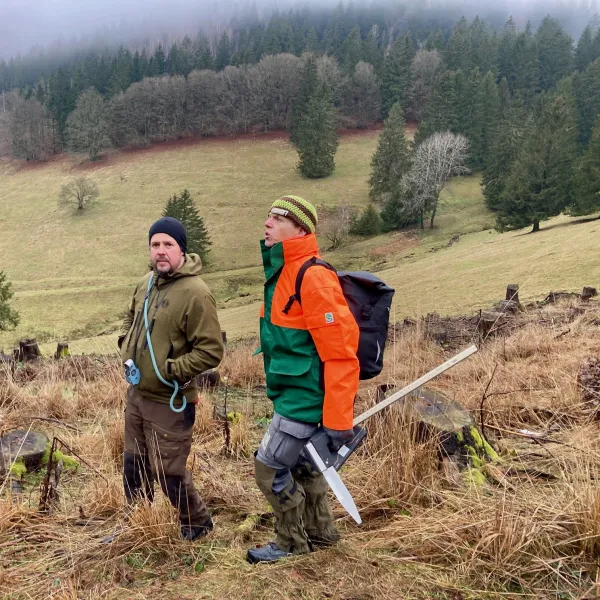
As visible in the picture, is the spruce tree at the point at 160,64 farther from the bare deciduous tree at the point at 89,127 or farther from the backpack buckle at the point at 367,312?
the backpack buckle at the point at 367,312

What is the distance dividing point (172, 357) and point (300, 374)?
898 millimetres

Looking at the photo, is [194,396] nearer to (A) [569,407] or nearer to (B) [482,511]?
(B) [482,511]

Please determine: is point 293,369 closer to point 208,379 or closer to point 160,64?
point 208,379

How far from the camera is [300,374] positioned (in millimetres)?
2289

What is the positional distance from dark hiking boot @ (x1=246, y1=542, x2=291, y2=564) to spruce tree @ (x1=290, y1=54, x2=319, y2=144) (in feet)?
218

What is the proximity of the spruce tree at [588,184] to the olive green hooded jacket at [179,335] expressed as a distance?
34.0 m

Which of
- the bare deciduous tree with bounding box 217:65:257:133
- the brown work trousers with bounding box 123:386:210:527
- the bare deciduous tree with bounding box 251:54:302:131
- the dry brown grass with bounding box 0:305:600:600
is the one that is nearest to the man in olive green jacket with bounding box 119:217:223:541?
the brown work trousers with bounding box 123:386:210:527

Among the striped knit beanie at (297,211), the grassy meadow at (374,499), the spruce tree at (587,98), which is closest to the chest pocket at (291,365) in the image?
the striped knit beanie at (297,211)

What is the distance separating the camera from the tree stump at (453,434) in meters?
3.15

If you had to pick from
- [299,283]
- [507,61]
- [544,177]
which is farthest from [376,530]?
[507,61]

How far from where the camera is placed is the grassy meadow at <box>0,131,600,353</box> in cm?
2042

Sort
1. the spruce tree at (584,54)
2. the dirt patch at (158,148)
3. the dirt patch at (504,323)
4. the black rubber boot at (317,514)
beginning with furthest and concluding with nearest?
the spruce tree at (584,54) < the dirt patch at (158,148) < the dirt patch at (504,323) < the black rubber boot at (317,514)

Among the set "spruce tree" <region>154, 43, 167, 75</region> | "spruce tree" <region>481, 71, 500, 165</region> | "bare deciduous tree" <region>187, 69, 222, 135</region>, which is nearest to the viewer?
"spruce tree" <region>481, 71, 500, 165</region>

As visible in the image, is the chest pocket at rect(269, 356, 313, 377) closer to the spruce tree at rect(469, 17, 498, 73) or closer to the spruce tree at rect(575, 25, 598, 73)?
the spruce tree at rect(469, 17, 498, 73)
